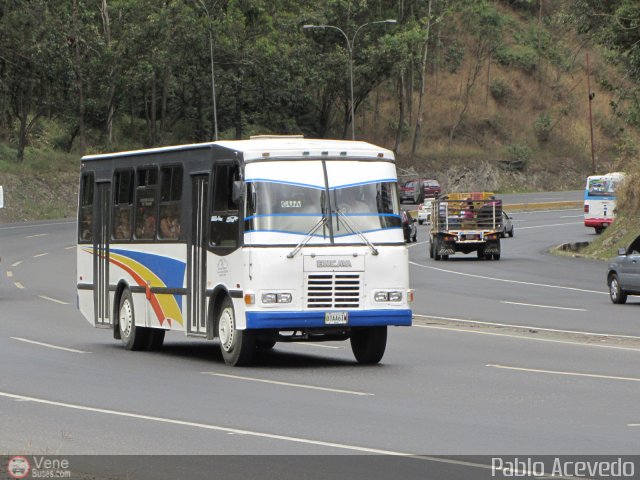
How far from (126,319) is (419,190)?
7113cm

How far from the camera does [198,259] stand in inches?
727

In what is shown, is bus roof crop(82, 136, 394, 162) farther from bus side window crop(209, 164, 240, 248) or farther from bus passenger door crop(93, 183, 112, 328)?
bus passenger door crop(93, 183, 112, 328)

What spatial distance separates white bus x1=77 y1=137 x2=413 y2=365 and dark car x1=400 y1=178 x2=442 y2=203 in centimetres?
7137

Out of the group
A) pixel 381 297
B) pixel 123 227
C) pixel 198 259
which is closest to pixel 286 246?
pixel 381 297

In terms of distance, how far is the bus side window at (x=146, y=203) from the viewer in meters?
19.9

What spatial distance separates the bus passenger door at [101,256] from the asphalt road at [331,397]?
1.66 feet

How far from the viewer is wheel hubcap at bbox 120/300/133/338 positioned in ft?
67.2

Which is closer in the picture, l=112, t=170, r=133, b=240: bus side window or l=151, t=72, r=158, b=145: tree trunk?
l=112, t=170, r=133, b=240: bus side window

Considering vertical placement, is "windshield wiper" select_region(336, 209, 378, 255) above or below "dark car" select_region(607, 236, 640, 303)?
above

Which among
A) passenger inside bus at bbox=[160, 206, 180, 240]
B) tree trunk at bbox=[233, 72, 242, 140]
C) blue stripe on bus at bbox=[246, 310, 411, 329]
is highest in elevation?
tree trunk at bbox=[233, 72, 242, 140]

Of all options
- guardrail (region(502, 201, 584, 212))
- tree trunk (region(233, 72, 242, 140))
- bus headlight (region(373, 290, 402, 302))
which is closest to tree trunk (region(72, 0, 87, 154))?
tree trunk (region(233, 72, 242, 140))

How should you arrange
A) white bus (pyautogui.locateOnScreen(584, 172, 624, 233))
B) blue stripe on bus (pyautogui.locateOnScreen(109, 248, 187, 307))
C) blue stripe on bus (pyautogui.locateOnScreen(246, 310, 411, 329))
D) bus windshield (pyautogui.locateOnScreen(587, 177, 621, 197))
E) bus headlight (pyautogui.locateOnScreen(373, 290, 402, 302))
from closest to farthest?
blue stripe on bus (pyautogui.locateOnScreen(246, 310, 411, 329))
bus headlight (pyautogui.locateOnScreen(373, 290, 402, 302))
blue stripe on bus (pyautogui.locateOnScreen(109, 248, 187, 307))
bus windshield (pyautogui.locateOnScreen(587, 177, 621, 197))
white bus (pyautogui.locateOnScreen(584, 172, 624, 233))
